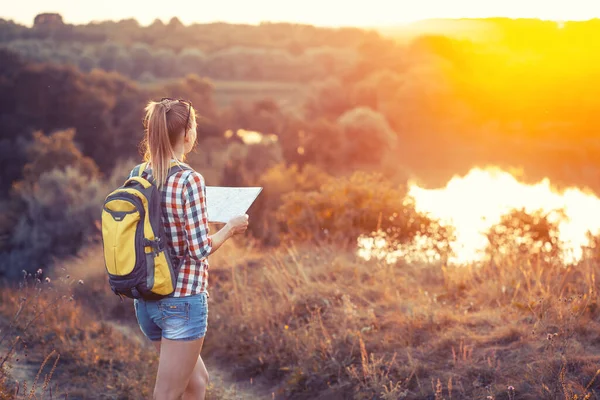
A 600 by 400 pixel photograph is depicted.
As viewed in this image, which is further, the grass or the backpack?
the grass

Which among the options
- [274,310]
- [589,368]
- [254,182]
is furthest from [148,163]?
[254,182]

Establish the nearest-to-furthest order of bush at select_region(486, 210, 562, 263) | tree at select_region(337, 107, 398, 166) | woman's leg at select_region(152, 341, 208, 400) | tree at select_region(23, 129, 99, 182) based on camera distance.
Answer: woman's leg at select_region(152, 341, 208, 400) → bush at select_region(486, 210, 562, 263) → tree at select_region(23, 129, 99, 182) → tree at select_region(337, 107, 398, 166)

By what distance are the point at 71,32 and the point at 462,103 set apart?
32.2 meters

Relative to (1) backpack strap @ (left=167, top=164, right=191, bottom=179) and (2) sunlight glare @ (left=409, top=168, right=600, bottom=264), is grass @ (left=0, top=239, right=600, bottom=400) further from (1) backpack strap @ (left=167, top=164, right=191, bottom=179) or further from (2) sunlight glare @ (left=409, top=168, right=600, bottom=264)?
(2) sunlight glare @ (left=409, top=168, right=600, bottom=264)

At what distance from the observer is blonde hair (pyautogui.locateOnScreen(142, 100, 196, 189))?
300cm

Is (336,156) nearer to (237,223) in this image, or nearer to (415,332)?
(415,332)

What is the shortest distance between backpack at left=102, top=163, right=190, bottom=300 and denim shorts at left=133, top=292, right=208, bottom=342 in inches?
4.2

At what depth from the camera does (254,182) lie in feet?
85.1

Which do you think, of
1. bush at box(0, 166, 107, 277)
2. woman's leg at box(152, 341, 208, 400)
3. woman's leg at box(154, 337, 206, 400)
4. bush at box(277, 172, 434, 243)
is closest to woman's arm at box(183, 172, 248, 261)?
woman's leg at box(154, 337, 206, 400)

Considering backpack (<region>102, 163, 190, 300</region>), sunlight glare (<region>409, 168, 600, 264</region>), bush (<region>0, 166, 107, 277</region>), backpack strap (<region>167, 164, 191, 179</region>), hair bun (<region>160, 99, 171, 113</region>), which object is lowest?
bush (<region>0, 166, 107, 277</region>)

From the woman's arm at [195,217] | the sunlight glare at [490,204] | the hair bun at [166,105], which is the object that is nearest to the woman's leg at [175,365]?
the woman's arm at [195,217]

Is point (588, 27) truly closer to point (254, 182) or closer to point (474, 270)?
point (254, 182)

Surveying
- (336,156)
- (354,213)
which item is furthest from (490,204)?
(336,156)

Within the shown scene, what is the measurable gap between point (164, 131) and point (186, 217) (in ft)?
1.35
